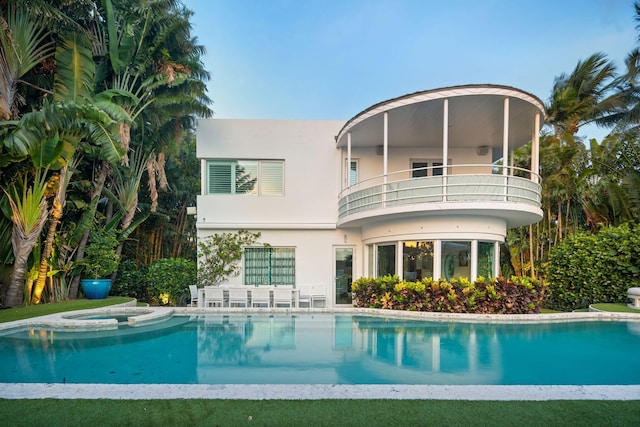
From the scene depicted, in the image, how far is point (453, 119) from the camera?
1190 centimetres

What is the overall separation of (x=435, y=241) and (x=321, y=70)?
20.0 meters

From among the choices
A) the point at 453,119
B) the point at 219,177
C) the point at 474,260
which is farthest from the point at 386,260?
the point at 219,177

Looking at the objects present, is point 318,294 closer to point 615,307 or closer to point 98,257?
point 98,257

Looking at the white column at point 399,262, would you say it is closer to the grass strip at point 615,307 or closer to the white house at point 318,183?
the white house at point 318,183

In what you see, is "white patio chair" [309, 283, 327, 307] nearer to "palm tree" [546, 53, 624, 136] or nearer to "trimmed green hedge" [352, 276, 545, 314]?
"trimmed green hedge" [352, 276, 545, 314]

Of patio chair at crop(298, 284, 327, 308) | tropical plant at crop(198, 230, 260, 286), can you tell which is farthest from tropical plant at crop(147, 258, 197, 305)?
patio chair at crop(298, 284, 327, 308)

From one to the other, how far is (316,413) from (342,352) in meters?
3.40

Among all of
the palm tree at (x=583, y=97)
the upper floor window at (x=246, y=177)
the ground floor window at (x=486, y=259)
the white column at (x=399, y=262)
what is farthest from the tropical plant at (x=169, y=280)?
the palm tree at (x=583, y=97)

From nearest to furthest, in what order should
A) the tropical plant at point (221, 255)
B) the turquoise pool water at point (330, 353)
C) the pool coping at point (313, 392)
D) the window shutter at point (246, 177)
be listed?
the pool coping at point (313, 392) < the turquoise pool water at point (330, 353) < the tropical plant at point (221, 255) < the window shutter at point (246, 177)

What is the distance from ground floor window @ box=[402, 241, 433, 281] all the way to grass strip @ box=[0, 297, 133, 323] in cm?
947

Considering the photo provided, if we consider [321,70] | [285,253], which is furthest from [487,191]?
[321,70]

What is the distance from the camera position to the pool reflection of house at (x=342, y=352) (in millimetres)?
5648

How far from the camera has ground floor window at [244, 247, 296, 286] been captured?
14.3 meters

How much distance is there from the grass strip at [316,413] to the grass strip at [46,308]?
683 cm
